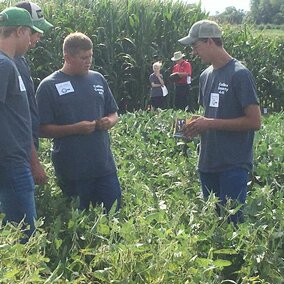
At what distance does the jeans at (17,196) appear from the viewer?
3.52 meters

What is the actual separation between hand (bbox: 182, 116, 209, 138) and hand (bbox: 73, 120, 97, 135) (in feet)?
2.09

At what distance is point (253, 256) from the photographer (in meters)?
2.88

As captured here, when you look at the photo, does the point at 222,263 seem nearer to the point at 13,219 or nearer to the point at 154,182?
the point at 13,219

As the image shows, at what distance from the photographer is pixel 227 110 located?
4.21 metres

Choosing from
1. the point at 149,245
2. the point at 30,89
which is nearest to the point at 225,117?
the point at 30,89

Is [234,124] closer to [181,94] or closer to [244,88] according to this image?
[244,88]

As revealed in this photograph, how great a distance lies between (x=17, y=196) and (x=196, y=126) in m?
1.32

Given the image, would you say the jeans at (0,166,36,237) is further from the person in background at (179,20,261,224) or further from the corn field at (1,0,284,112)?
the corn field at (1,0,284,112)

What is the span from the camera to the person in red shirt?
13.4 meters

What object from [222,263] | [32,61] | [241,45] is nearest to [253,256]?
[222,263]

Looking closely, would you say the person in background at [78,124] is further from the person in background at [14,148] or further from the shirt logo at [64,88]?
the person in background at [14,148]

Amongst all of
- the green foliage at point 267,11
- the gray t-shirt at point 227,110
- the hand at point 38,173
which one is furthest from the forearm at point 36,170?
the green foliage at point 267,11

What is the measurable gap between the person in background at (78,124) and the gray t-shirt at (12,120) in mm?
658

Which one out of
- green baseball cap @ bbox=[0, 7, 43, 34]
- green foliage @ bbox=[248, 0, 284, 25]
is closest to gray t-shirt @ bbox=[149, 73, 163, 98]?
green baseball cap @ bbox=[0, 7, 43, 34]
